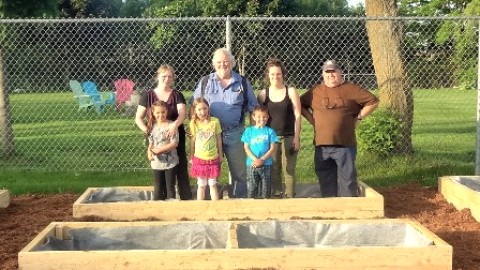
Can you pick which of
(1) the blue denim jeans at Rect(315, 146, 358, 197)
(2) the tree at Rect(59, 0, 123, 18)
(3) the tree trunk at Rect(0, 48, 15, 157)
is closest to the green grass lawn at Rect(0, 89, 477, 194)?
(3) the tree trunk at Rect(0, 48, 15, 157)

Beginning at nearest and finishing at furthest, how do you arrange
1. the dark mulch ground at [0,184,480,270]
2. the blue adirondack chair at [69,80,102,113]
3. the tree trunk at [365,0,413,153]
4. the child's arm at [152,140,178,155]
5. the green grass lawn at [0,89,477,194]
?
1. the dark mulch ground at [0,184,480,270]
2. the child's arm at [152,140,178,155]
3. the green grass lawn at [0,89,477,194]
4. the tree trunk at [365,0,413,153]
5. the blue adirondack chair at [69,80,102,113]

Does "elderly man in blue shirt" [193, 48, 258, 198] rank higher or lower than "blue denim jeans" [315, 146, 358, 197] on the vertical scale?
higher

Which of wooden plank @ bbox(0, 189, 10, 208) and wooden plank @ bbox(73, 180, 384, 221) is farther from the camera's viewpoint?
wooden plank @ bbox(0, 189, 10, 208)

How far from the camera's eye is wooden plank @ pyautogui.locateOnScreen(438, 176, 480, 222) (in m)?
6.35

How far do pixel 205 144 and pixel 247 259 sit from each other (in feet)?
6.71

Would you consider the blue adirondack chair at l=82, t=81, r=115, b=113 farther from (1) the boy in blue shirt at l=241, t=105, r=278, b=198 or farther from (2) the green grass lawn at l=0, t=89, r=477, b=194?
(1) the boy in blue shirt at l=241, t=105, r=278, b=198

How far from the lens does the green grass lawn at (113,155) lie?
8.41 m

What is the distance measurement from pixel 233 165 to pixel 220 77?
92 cm

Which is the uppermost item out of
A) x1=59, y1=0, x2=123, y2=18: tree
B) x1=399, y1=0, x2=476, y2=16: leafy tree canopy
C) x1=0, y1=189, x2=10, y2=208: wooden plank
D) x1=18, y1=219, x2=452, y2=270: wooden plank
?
x1=59, y1=0, x2=123, y2=18: tree

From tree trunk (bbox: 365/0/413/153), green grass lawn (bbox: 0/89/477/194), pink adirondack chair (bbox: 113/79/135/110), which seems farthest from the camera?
pink adirondack chair (bbox: 113/79/135/110)

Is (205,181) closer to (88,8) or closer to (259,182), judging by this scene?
(259,182)

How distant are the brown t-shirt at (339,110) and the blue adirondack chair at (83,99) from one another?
1328 cm

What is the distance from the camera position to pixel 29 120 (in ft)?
60.6

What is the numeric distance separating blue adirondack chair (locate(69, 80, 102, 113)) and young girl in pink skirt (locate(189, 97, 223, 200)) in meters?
12.9
